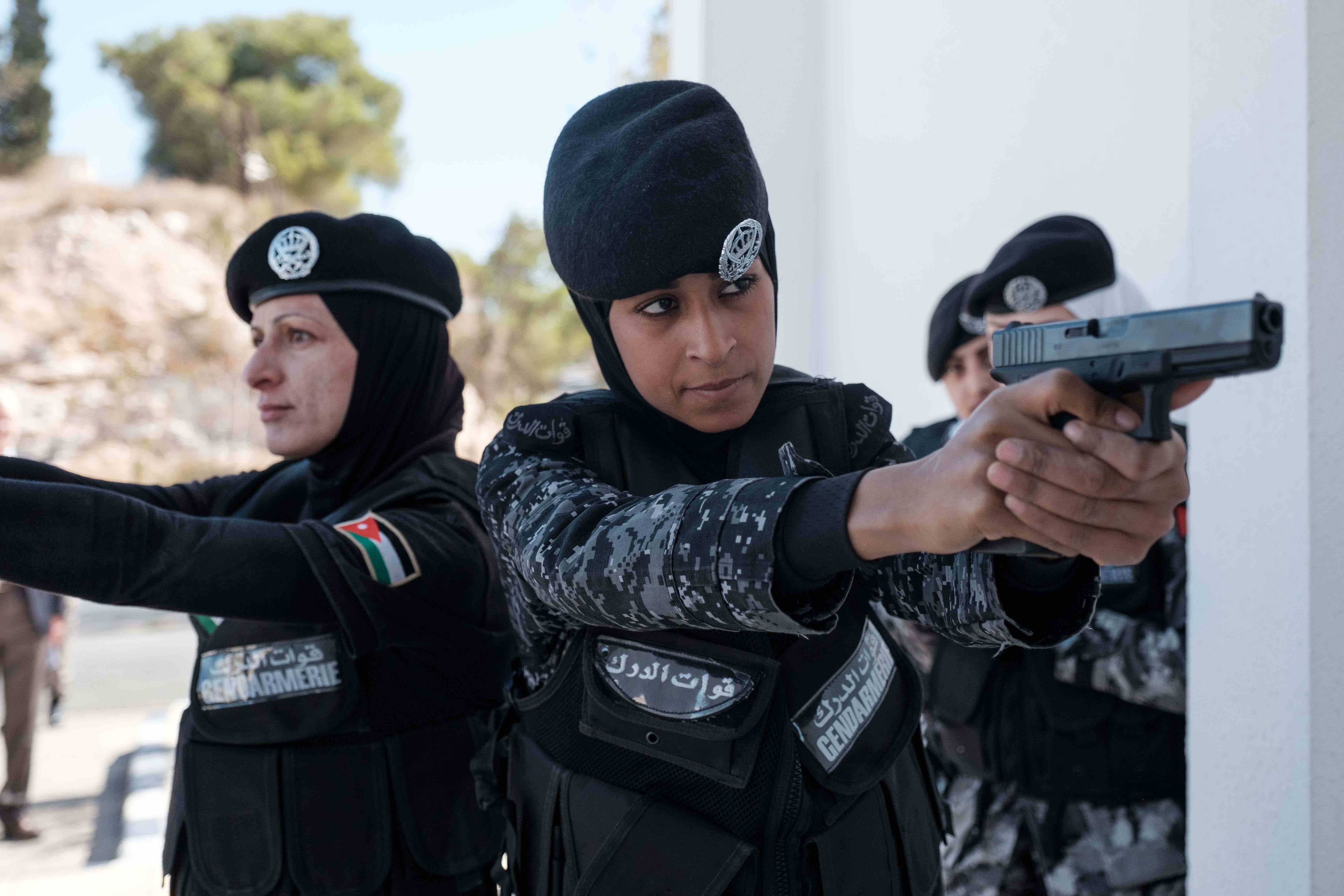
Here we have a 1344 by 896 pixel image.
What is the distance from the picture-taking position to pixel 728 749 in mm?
1183

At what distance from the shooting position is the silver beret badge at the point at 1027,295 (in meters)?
2.29

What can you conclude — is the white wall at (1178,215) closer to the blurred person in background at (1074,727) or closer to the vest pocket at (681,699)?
the blurred person in background at (1074,727)

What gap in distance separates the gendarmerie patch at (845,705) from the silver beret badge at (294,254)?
1253 mm

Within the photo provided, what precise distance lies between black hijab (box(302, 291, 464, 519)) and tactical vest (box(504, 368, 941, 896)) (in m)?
0.73

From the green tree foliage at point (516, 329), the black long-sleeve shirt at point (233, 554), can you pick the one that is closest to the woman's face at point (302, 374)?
the black long-sleeve shirt at point (233, 554)

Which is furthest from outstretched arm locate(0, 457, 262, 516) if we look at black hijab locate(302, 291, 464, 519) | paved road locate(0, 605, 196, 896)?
paved road locate(0, 605, 196, 896)

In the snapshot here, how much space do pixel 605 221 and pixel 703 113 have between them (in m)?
0.21

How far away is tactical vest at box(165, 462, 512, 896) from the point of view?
5.57 feet

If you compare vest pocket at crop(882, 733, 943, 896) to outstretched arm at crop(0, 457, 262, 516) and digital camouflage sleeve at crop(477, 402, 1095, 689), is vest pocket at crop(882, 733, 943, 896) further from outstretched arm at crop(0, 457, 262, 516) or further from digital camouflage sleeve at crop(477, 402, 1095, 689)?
outstretched arm at crop(0, 457, 262, 516)

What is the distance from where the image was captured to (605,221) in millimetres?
1170

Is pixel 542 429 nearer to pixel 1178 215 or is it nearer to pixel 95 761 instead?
pixel 1178 215

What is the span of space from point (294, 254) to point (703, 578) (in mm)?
1306

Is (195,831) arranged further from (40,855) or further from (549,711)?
(40,855)

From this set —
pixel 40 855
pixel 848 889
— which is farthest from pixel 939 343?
pixel 40 855
